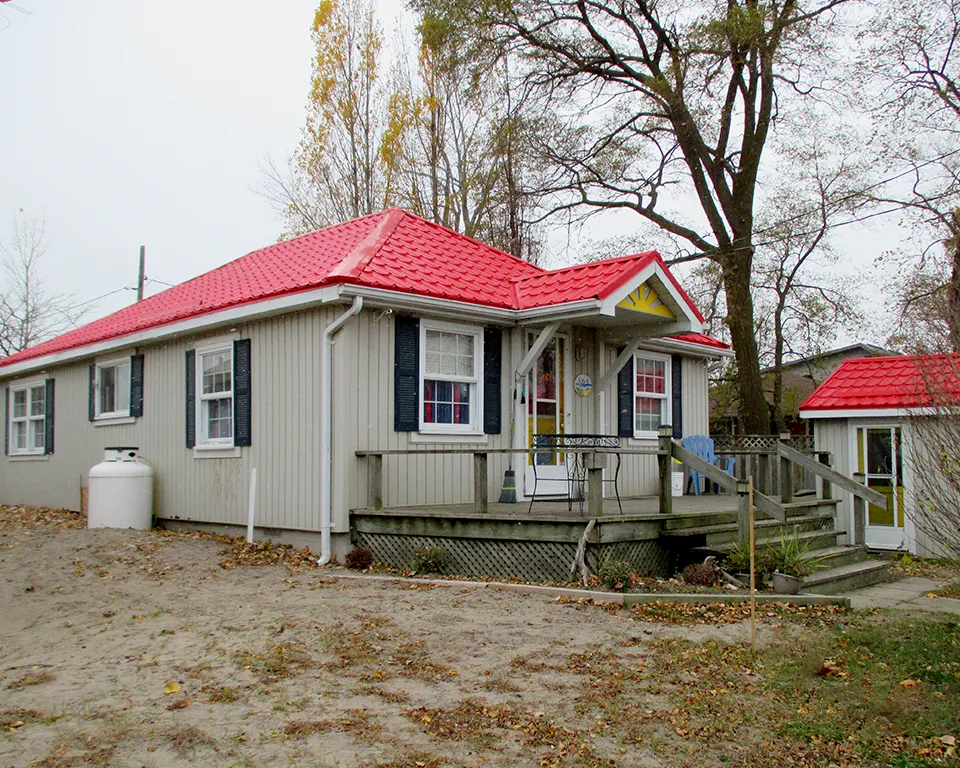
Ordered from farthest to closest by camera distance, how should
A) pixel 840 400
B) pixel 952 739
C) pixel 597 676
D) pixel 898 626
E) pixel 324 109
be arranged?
pixel 324 109, pixel 840 400, pixel 898 626, pixel 597 676, pixel 952 739

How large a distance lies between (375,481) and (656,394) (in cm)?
596

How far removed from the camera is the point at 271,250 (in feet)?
48.1

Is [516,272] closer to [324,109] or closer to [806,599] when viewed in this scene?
[806,599]

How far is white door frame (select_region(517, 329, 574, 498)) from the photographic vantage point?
11.3 meters

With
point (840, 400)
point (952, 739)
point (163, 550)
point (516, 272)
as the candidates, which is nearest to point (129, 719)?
point (952, 739)

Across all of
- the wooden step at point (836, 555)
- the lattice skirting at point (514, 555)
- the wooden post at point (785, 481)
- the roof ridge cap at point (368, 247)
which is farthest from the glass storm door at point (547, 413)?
the wooden step at point (836, 555)

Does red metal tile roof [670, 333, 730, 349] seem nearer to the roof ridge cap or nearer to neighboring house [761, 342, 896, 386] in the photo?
the roof ridge cap

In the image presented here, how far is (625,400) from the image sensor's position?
13.1 meters

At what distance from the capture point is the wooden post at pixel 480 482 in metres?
9.03

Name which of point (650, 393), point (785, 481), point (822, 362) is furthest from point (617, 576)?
point (822, 362)

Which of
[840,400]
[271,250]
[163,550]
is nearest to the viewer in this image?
[163,550]

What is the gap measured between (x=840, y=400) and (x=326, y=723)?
36.0 feet

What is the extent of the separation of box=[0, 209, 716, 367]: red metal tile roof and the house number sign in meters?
1.57

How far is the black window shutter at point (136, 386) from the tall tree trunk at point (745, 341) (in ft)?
42.8
